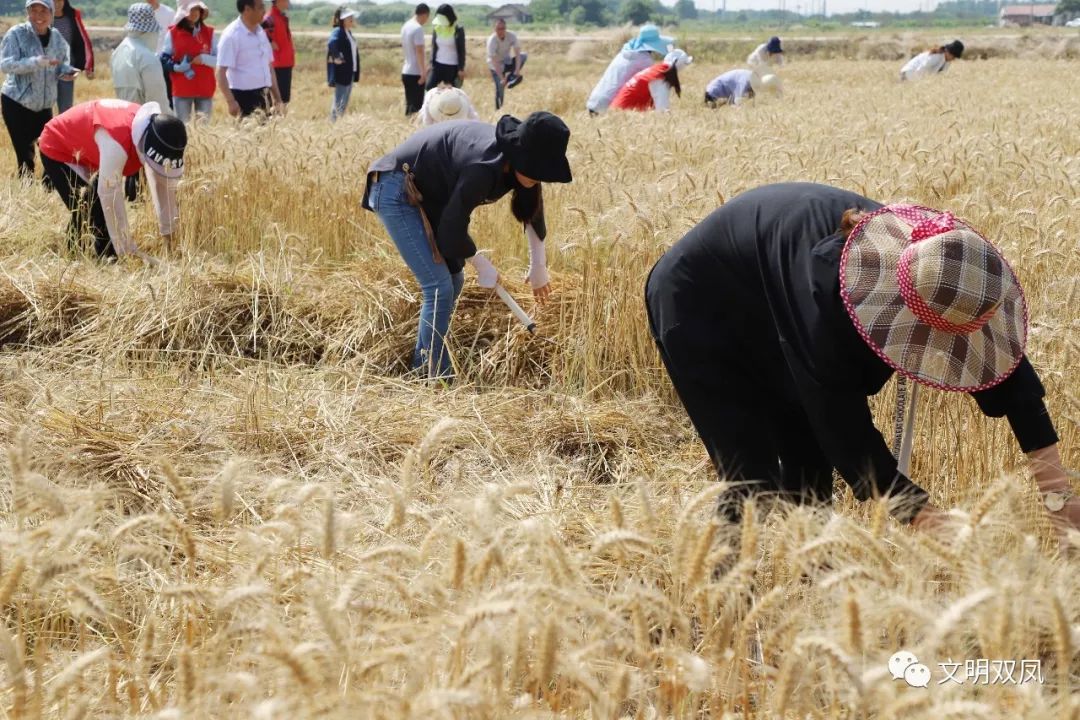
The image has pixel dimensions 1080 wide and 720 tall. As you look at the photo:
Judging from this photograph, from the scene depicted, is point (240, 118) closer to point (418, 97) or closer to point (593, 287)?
point (418, 97)

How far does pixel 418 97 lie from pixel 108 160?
25.6ft

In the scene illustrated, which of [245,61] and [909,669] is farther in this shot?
[245,61]

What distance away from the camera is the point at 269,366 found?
4.86 m

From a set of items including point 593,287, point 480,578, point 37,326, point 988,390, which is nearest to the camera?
point 480,578

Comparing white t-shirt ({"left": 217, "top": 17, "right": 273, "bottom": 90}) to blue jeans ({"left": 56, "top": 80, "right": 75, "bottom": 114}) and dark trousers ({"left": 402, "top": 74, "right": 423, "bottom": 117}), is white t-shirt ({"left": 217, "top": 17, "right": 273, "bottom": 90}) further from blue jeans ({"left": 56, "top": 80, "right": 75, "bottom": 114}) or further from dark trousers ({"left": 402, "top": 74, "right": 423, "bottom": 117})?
dark trousers ({"left": 402, "top": 74, "right": 423, "bottom": 117})

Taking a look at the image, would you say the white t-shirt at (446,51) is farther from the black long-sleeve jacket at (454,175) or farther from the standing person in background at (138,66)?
the black long-sleeve jacket at (454,175)

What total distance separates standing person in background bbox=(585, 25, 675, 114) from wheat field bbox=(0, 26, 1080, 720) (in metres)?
2.82

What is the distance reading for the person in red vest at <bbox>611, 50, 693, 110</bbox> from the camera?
1130cm

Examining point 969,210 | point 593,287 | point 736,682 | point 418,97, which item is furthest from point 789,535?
point 418,97

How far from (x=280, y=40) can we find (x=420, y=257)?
26.0 feet

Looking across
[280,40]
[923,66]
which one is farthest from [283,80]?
[923,66]

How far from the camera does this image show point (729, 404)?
280 cm

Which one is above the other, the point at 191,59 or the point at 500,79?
the point at 191,59

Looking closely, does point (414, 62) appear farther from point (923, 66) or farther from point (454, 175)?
point (923, 66)
